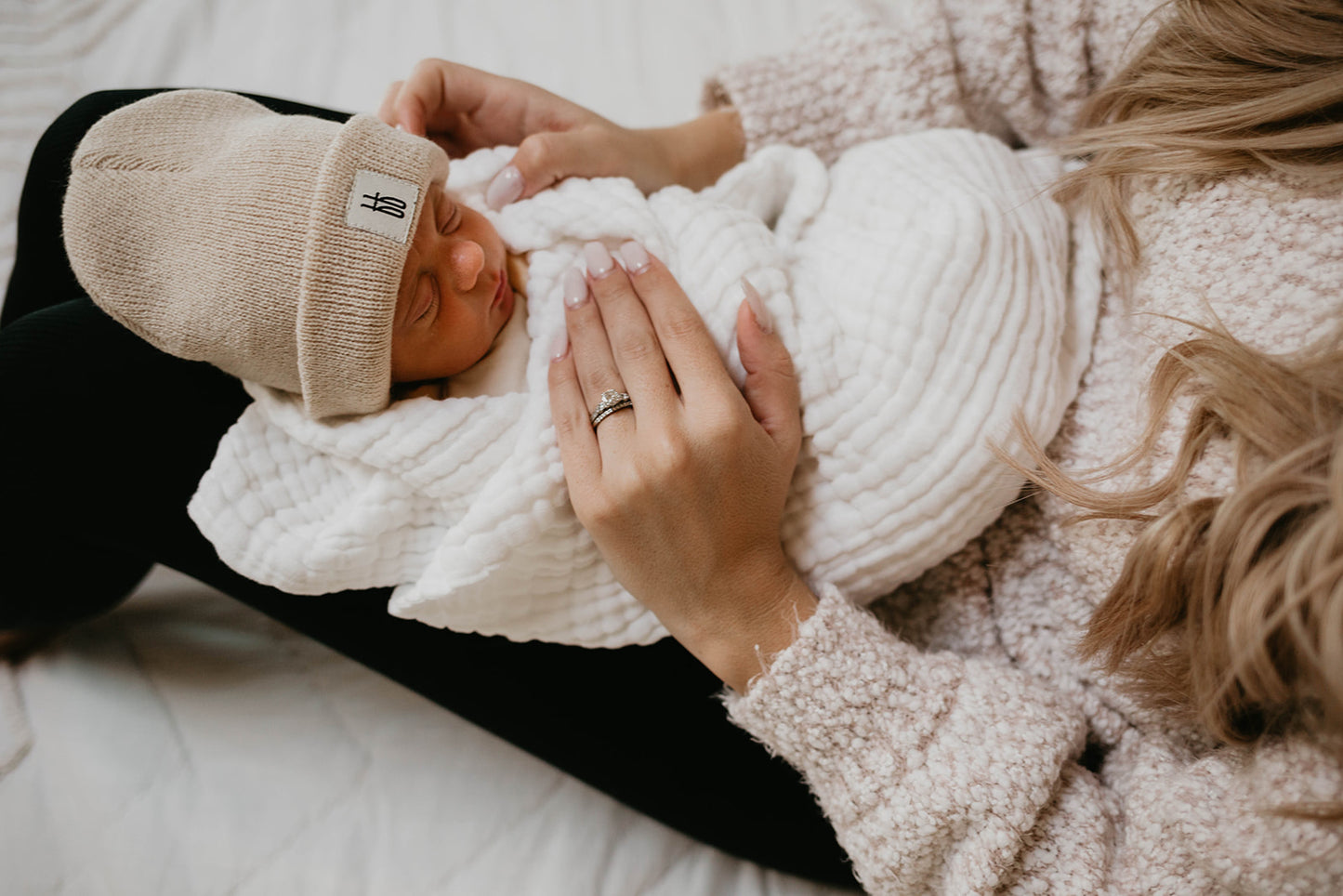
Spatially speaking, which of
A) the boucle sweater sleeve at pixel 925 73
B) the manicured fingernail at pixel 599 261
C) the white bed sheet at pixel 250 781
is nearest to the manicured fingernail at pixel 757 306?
the manicured fingernail at pixel 599 261

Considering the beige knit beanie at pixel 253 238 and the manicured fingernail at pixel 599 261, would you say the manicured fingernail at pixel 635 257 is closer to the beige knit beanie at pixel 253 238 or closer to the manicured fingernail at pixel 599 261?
the manicured fingernail at pixel 599 261

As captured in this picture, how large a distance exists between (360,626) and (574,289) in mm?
401

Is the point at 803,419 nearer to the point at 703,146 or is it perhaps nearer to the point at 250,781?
the point at 703,146

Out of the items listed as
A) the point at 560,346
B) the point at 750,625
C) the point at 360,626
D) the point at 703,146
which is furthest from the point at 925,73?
the point at 360,626

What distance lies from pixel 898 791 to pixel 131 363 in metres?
0.78

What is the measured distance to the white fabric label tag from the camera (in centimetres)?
60

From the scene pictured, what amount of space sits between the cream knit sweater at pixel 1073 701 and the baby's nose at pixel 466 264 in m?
0.40

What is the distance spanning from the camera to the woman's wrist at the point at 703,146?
35.5 inches

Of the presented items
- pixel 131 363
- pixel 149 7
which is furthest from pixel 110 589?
pixel 149 7

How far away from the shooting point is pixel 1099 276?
2.36 ft

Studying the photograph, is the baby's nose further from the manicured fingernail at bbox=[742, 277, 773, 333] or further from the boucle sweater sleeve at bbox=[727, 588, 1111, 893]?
the boucle sweater sleeve at bbox=[727, 588, 1111, 893]

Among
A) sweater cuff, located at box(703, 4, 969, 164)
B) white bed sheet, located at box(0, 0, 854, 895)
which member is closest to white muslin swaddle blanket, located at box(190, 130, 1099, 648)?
sweater cuff, located at box(703, 4, 969, 164)

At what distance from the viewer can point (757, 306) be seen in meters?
0.64

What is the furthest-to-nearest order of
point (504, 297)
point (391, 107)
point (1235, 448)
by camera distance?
point (391, 107)
point (504, 297)
point (1235, 448)
